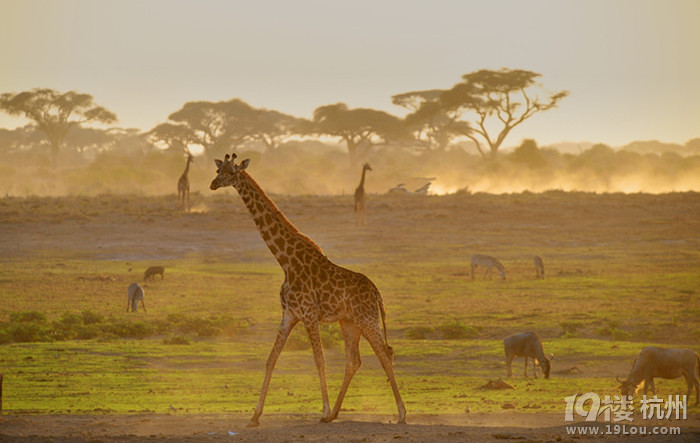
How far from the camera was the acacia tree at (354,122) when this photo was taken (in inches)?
3152

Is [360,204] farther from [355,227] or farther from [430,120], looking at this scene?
[430,120]

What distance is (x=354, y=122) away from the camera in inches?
3155

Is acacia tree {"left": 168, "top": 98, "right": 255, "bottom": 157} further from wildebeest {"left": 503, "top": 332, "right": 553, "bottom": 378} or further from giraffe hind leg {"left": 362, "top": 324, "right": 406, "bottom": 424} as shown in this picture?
giraffe hind leg {"left": 362, "top": 324, "right": 406, "bottom": 424}

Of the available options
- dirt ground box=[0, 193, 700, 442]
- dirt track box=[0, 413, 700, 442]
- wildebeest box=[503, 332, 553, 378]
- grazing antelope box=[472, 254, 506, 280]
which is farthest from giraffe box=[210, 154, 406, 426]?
dirt ground box=[0, 193, 700, 442]

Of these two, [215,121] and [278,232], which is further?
[215,121]

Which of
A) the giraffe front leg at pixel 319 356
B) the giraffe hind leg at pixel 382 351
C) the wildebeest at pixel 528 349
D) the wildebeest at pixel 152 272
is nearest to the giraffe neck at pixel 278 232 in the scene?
the giraffe front leg at pixel 319 356

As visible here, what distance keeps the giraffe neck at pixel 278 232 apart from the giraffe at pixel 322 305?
0.01 metres

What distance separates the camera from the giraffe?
11203mm

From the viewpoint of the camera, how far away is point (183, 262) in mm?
34656

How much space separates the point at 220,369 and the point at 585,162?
2322 inches

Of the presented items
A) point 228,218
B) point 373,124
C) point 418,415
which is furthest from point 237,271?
point 373,124

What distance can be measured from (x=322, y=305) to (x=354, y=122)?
69.4 m

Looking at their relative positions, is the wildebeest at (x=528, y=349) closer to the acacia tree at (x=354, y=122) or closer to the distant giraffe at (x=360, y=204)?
the distant giraffe at (x=360, y=204)

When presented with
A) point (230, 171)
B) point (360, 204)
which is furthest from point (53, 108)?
point (230, 171)
